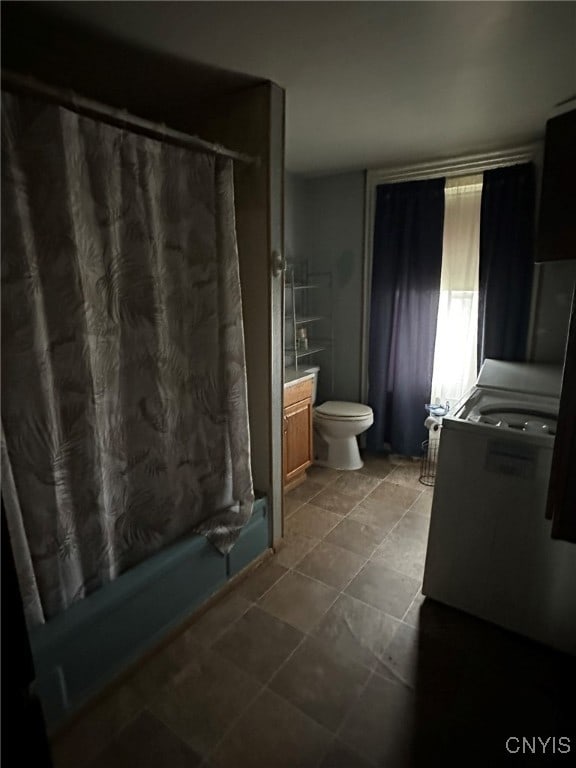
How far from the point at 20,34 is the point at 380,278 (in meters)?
2.50

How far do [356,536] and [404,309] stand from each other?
1704 mm

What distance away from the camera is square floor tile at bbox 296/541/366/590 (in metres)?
2.12

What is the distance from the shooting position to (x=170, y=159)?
1662mm

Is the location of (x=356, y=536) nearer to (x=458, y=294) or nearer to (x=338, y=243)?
(x=458, y=294)

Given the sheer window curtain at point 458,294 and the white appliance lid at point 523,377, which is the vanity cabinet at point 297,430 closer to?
the sheer window curtain at point 458,294

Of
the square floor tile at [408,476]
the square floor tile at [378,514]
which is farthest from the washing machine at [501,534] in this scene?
the square floor tile at [408,476]

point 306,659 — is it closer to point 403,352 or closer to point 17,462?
point 17,462

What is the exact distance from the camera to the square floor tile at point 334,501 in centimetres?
277

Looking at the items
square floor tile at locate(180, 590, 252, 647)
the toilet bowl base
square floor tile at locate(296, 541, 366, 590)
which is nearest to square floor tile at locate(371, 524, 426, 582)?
square floor tile at locate(296, 541, 366, 590)

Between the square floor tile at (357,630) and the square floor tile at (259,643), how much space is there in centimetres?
13

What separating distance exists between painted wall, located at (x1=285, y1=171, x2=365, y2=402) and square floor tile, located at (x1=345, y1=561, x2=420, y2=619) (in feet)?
5.63

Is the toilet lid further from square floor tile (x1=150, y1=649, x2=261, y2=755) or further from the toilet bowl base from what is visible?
square floor tile (x1=150, y1=649, x2=261, y2=755)

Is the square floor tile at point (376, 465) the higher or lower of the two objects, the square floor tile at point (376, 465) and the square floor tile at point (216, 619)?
the higher

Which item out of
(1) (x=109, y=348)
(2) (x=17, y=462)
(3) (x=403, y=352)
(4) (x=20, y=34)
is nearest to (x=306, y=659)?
(2) (x=17, y=462)
